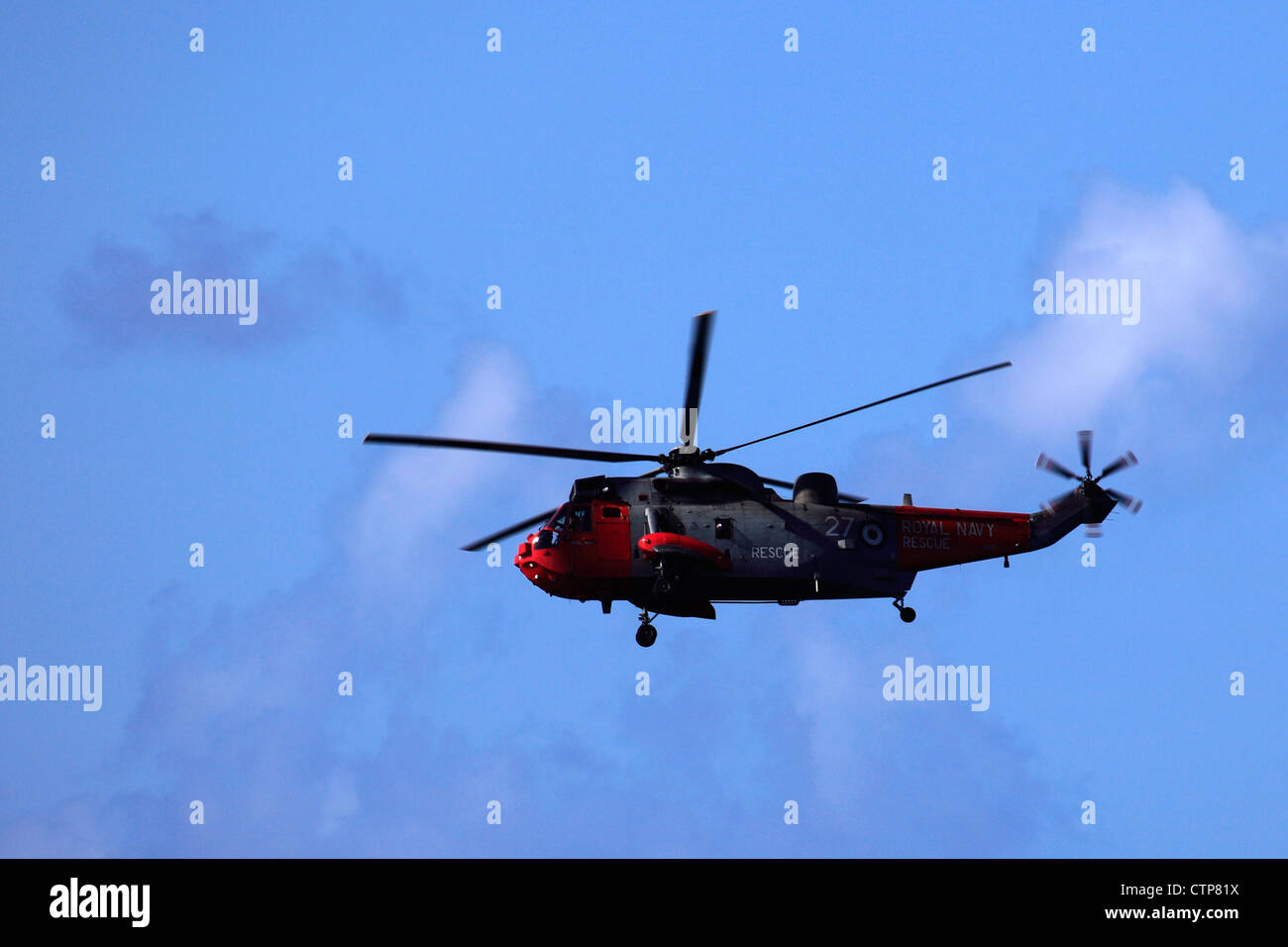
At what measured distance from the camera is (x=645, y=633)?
7731cm

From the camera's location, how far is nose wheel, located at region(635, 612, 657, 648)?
77.2 metres

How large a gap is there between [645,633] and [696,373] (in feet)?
27.8

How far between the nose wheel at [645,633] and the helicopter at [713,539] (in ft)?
0.10

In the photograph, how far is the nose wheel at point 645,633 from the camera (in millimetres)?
77188

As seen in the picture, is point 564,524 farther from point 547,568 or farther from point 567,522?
point 547,568

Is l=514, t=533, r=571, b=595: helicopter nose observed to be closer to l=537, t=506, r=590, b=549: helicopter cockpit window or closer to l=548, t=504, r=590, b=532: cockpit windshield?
l=537, t=506, r=590, b=549: helicopter cockpit window

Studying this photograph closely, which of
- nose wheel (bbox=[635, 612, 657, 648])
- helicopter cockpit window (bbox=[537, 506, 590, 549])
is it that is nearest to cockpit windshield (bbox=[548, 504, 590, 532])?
helicopter cockpit window (bbox=[537, 506, 590, 549])

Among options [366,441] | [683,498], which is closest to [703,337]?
[683,498]

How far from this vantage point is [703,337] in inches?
2965

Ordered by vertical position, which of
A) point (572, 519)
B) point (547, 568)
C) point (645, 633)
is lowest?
point (645, 633)

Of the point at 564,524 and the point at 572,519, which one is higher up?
the point at 572,519

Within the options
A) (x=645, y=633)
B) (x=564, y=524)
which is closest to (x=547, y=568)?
(x=564, y=524)
